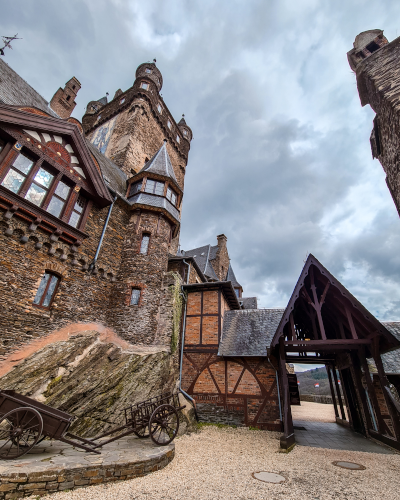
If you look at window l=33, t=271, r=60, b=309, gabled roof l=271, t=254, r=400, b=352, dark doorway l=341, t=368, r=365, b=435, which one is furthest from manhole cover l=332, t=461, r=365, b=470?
window l=33, t=271, r=60, b=309

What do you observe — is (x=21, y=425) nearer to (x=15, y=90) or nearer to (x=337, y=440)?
(x=337, y=440)

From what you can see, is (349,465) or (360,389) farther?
(360,389)

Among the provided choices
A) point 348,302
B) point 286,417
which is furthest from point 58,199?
point 348,302

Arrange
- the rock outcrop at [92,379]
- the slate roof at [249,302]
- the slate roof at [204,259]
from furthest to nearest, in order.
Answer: the slate roof at [249,302], the slate roof at [204,259], the rock outcrop at [92,379]

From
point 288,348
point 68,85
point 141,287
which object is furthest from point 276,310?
point 68,85

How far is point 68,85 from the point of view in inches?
910

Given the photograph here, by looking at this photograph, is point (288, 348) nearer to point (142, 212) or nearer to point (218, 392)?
point (218, 392)

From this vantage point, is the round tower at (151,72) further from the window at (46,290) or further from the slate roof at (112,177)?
the window at (46,290)

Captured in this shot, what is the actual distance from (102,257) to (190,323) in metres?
5.59

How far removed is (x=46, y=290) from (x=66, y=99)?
22.1 metres

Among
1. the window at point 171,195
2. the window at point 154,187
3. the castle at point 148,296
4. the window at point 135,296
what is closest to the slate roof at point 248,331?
the castle at point 148,296

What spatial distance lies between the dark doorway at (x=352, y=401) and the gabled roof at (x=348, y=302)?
14.4 feet

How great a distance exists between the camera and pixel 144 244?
12.4 m

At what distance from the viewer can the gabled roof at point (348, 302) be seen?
735cm
